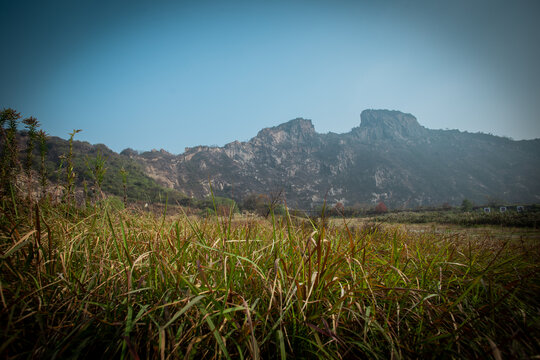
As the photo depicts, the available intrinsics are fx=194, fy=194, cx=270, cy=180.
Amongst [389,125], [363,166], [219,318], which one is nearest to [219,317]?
[219,318]

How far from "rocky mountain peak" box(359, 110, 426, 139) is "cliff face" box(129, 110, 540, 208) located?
7.63ft

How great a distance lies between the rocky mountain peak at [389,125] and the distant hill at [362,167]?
265 cm

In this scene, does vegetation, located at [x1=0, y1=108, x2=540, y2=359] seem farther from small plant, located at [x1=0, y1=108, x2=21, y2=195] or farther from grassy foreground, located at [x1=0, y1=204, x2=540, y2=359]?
small plant, located at [x1=0, y1=108, x2=21, y2=195]

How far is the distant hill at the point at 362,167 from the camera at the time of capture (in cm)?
8000

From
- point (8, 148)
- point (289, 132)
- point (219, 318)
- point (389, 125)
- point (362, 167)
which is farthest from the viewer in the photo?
point (389, 125)

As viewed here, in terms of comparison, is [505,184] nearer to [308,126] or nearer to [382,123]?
[382,123]

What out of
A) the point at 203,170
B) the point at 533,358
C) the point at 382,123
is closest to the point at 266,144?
the point at 203,170

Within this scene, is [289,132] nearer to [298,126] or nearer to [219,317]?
[298,126]

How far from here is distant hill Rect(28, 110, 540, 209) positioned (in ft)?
262

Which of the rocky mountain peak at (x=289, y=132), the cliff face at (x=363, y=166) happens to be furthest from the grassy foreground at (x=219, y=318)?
the rocky mountain peak at (x=289, y=132)

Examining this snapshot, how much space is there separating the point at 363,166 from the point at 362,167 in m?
1.02

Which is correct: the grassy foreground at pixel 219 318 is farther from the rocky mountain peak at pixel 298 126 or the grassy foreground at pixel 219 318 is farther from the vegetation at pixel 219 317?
the rocky mountain peak at pixel 298 126

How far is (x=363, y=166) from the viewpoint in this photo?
103m

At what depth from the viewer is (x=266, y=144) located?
393ft
